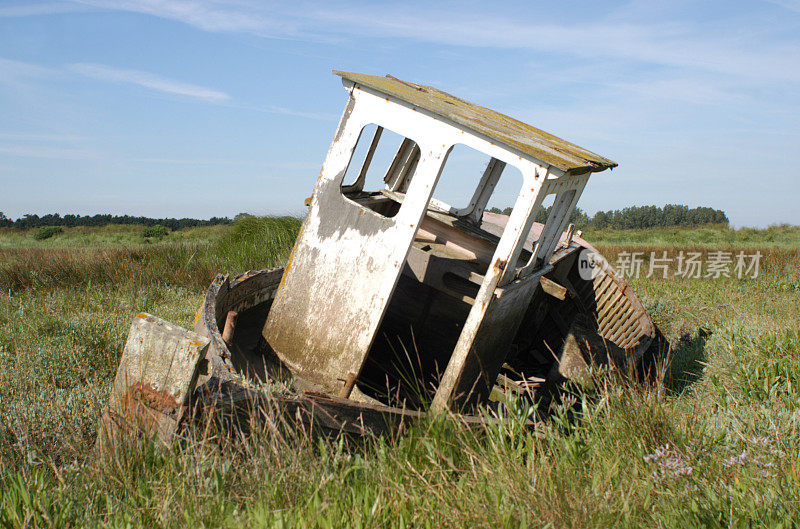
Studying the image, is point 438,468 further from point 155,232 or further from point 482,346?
point 155,232

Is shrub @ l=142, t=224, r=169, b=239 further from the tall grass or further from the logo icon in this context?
the logo icon

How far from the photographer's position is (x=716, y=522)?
8.78 ft

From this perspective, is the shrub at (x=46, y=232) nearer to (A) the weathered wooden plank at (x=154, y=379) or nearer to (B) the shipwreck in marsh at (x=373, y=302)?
(B) the shipwreck in marsh at (x=373, y=302)

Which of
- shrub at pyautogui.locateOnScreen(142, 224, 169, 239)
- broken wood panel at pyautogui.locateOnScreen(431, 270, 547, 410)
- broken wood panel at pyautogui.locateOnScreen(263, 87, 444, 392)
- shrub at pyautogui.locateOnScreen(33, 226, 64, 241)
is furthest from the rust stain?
shrub at pyautogui.locateOnScreen(33, 226, 64, 241)

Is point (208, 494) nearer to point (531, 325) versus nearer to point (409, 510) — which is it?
point (409, 510)

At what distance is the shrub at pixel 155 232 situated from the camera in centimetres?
3274

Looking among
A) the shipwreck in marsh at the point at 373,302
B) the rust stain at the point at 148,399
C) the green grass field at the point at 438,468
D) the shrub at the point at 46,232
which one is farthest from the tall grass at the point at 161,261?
the shrub at the point at 46,232

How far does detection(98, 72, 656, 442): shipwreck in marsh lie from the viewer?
3.32 m

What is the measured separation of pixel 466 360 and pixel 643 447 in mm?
1351

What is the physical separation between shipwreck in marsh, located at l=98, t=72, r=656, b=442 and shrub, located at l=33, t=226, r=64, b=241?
3296 centimetres

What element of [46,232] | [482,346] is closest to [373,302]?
[482,346]

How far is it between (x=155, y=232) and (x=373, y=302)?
32994 mm

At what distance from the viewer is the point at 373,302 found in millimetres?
4410

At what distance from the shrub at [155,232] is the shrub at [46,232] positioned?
5061 millimetres
